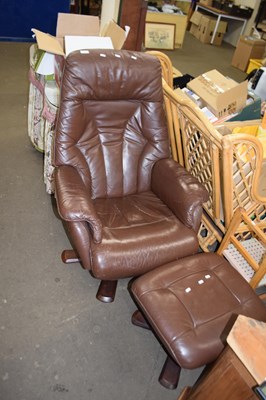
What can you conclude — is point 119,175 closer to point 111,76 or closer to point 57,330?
point 111,76

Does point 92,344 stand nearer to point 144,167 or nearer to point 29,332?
point 29,332

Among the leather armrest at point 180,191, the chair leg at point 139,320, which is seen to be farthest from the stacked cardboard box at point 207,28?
the chair leg at point 139,320

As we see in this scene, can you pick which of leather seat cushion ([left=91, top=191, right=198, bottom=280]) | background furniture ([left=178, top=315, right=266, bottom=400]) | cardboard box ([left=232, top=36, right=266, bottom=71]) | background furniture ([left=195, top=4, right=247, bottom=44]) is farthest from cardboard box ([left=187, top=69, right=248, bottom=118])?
background furniture ([left=195, top=4, right=247, bottom=44])

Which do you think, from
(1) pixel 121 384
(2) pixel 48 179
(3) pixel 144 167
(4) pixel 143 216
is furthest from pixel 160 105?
(1) pixel 121 384

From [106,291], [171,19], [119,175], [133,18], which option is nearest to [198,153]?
[119,175]

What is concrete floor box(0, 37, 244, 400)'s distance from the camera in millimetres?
1352

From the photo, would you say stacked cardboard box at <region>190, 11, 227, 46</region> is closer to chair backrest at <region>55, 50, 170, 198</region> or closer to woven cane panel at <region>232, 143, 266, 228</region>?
chair backrest at <region>55, 50, 170, 198</region>

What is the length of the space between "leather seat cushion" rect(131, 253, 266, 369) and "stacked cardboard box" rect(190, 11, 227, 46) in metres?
6.06

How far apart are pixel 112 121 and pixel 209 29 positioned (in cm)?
559

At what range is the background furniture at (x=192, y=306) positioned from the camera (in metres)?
1.18

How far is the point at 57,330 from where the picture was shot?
1.51 metres

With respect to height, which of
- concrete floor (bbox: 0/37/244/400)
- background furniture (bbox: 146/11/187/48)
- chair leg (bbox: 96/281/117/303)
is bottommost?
concrete floor (bbox: 0/37/244/400)

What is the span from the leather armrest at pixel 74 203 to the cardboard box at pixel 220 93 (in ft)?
3.30

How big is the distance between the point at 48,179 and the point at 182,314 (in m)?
1.29
